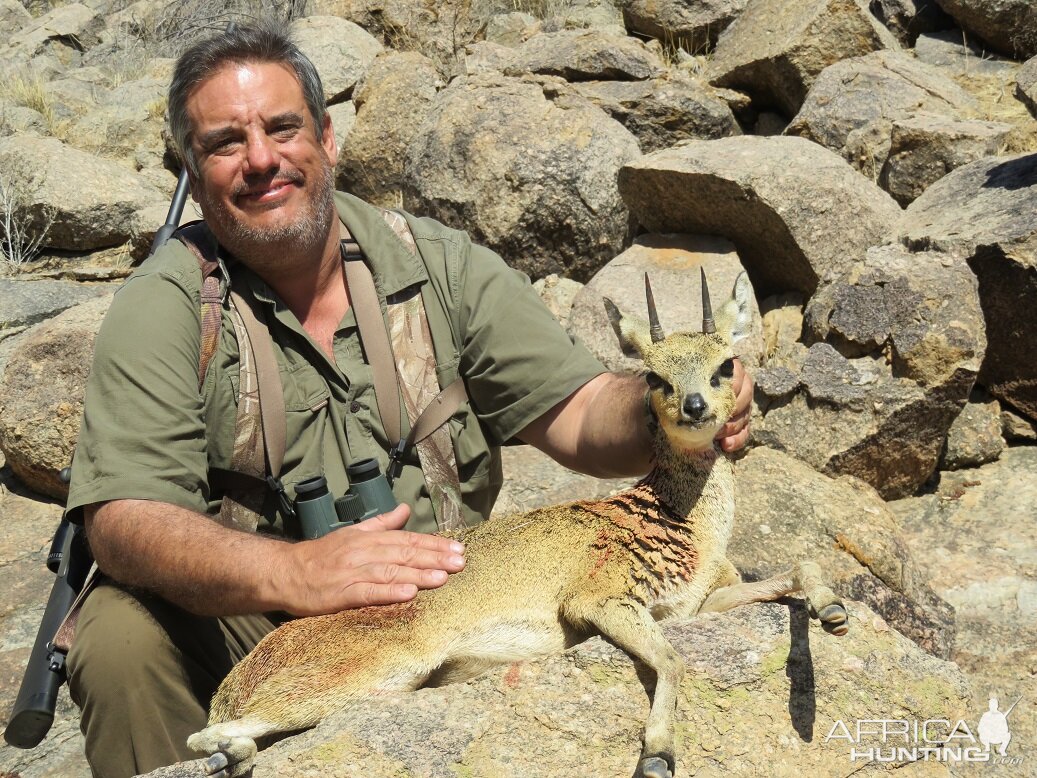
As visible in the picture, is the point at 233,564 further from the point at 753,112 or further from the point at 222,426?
the point at 753,112

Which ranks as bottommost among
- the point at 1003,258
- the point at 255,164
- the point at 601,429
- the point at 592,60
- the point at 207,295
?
the point at 1003,258

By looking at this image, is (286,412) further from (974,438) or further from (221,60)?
(974,438)

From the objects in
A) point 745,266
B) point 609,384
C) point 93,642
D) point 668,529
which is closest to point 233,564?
point 93,642

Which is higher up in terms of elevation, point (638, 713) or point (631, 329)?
point (631, 329)

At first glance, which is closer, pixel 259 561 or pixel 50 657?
pixel 259 561

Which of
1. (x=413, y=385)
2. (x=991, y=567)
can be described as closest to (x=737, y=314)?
(x=413, y=385)

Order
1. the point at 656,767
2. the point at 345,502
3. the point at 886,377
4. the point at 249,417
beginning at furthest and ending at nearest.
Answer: the point at 886,377
the point at 249,417
the point at 345,502
the point at 656,767

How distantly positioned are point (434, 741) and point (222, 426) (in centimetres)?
206

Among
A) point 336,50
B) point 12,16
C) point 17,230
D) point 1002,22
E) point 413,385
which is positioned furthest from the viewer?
point 12,16

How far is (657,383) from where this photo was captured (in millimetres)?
4332

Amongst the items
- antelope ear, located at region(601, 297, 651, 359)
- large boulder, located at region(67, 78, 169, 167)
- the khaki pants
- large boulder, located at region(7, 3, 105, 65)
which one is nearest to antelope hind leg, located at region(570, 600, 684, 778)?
antelope ear, located at region(601, 297, 651, 359)

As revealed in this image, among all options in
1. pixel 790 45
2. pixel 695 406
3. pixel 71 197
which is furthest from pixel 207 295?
pixel 71 197

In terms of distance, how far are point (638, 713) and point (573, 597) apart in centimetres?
53

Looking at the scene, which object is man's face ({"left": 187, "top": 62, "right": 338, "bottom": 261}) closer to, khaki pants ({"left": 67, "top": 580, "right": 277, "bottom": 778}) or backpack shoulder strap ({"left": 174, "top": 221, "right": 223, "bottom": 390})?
backpack shoulder strap ({"left": 174, "top": 221, "right": 223, "bottom": 390})
